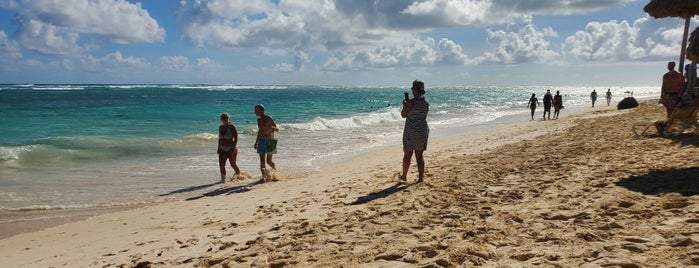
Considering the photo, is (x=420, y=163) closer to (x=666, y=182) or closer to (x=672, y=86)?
(x=666, y=182)

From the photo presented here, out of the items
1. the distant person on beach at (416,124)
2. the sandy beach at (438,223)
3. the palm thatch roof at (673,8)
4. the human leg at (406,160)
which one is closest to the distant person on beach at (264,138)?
the sandy beach at (438,223)

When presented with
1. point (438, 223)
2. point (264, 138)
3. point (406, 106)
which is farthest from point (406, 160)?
point (264, 138)

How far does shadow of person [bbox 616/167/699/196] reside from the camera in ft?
15.2

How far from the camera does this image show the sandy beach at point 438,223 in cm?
341

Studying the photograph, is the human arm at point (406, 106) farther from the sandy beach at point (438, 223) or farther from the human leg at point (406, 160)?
the sandy beach at point (438, 223)

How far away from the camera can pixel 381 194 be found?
6.05 m

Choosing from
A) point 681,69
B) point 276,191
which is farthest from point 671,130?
point 276,191

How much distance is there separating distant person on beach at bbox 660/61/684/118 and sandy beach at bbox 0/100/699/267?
236cm

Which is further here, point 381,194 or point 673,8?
point 673,8

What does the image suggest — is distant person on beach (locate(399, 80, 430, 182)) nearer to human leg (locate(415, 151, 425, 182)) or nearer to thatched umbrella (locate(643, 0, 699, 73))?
human leg (locate(415, 151, 425, 182))

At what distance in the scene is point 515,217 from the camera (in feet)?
14.1

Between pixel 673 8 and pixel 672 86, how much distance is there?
1870 mm

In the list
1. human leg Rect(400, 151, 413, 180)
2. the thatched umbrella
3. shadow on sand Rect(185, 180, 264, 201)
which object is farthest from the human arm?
the thatched umbrella

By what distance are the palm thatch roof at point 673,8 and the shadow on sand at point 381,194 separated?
6276mm
